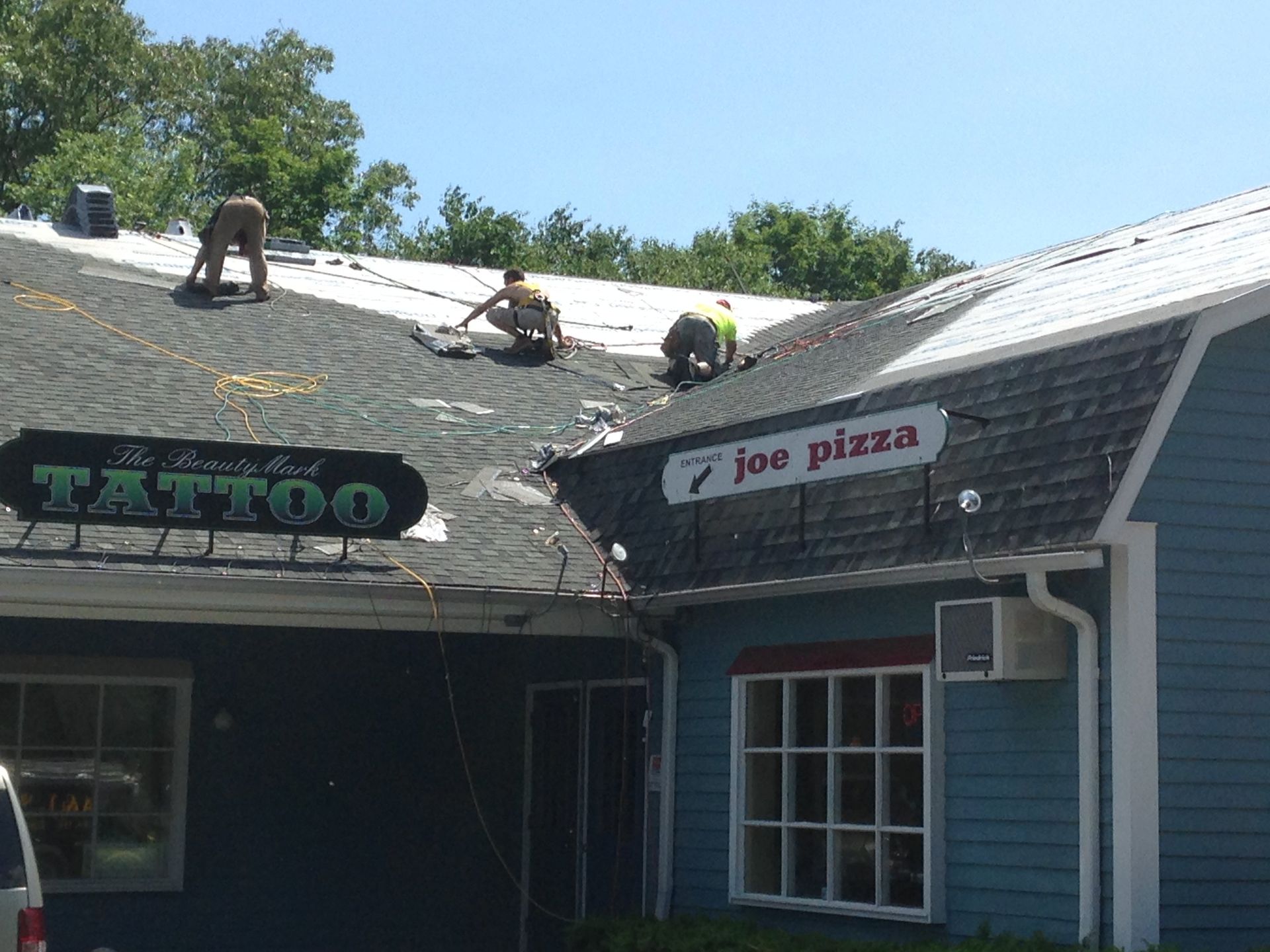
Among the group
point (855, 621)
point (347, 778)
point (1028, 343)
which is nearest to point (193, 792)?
point (347, 778)

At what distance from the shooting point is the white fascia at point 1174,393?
8.30m

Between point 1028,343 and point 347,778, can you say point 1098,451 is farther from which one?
point 347,778

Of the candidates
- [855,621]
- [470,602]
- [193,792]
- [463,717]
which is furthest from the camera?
[463,717]

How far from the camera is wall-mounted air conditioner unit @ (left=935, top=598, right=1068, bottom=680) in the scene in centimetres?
872

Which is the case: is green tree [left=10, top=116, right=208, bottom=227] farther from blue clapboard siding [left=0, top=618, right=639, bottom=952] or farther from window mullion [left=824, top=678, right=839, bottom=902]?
window mullion [left=824, top=678, right=839, bottom=902]

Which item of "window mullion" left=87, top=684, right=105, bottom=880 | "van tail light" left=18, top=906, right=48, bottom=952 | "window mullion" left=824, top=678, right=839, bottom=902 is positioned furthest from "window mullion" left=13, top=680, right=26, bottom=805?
"window mullion" left=824, top=678, right=839, bottom=902

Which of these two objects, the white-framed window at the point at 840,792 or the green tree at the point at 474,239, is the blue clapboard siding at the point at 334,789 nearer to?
the white-framed window at the point at 840,792

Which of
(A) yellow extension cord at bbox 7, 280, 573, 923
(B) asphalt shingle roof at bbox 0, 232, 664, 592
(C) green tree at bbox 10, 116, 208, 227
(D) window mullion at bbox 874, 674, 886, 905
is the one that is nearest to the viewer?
(D) window mullion at bbox 874, 674, 886, 905

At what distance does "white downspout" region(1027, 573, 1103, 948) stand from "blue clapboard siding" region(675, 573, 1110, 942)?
0.26ft

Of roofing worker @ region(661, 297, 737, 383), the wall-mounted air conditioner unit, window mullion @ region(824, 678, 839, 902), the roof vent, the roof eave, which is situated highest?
the roof vent

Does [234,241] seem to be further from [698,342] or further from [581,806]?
[581,806]

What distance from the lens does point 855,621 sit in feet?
33.4

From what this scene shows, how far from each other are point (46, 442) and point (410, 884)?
15.9 feet

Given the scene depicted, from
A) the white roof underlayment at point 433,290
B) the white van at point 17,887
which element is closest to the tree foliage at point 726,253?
the white roof underlayment at point 433,290
